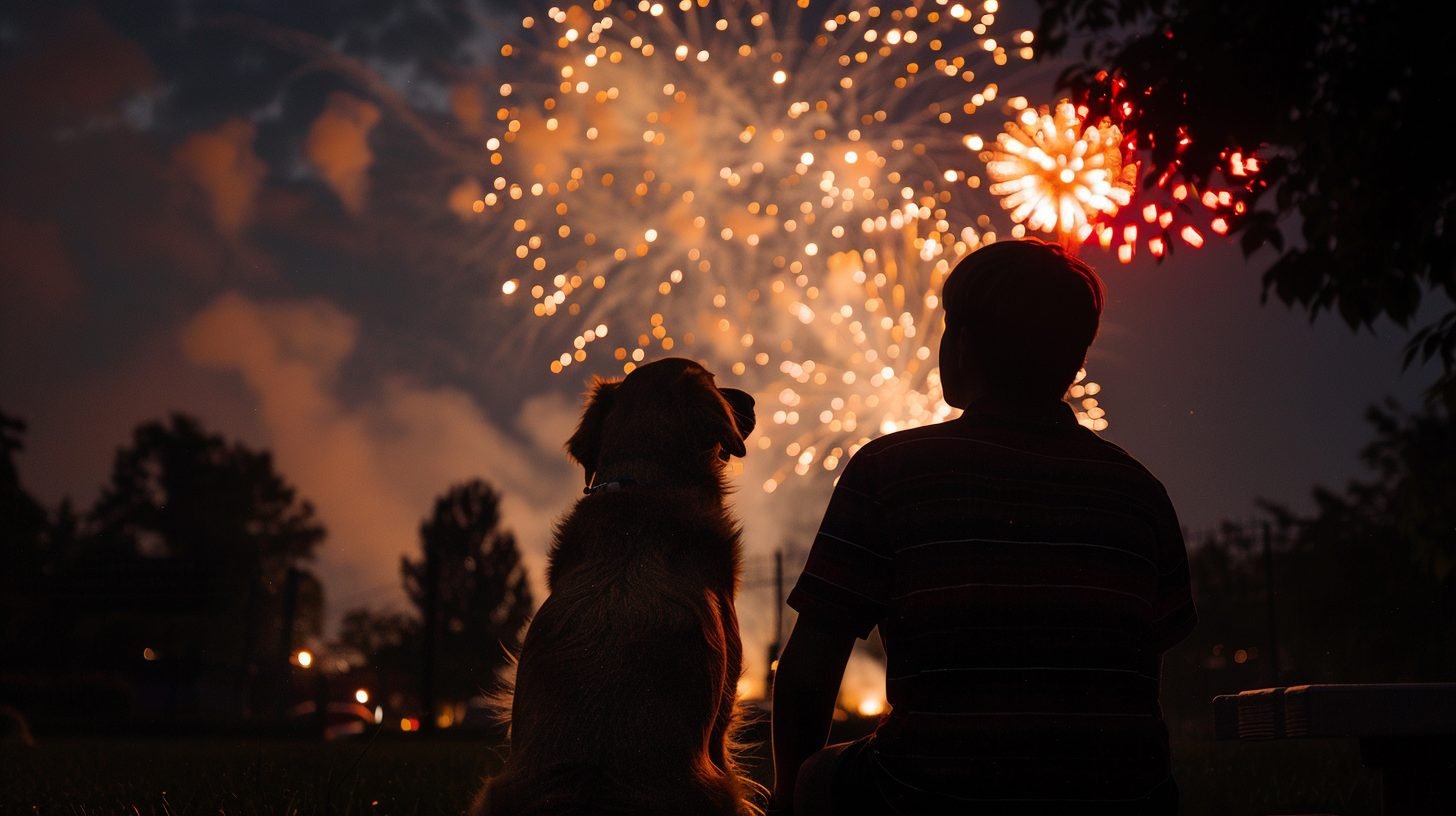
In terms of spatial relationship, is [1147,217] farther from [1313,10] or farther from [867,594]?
[867,594]

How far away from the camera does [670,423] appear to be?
4934mm

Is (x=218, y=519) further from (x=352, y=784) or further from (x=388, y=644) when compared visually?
(x=352, y=784)

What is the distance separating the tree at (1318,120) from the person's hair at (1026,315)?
2248mm

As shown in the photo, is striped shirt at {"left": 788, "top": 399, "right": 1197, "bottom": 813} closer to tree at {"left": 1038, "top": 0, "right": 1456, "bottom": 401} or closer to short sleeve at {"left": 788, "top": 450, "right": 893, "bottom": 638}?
short sleeve at {"left": 788, "top": 450, "right": 893, "bottom": 638}

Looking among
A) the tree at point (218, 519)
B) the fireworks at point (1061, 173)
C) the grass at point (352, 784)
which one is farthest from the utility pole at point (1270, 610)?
the tree at point (218, 519)


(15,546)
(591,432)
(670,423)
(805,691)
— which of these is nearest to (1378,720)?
(805,691)

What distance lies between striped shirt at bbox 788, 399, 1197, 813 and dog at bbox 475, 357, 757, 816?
120 cm

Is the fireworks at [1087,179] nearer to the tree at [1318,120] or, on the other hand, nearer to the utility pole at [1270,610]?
the tree at [1318,120]

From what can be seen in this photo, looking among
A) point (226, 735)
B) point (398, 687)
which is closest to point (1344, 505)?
point (226, 735)

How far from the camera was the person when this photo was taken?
7.66 ft

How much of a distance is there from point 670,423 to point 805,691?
7.90 feet

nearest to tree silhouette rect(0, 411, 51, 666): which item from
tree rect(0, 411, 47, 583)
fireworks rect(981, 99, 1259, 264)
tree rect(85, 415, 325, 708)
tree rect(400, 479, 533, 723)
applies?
tree rect(0, 411, 47, 583)

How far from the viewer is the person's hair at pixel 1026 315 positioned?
8.78ft

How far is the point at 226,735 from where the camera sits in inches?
997
